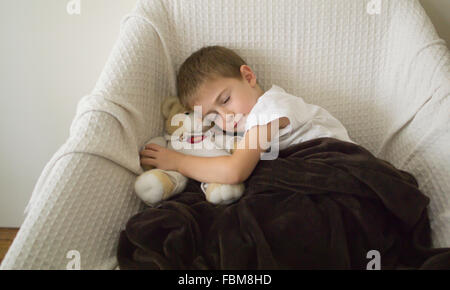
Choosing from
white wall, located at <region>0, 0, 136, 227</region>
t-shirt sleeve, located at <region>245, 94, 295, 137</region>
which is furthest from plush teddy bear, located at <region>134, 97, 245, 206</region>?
white wall, located at <region>0, 0, 136, 227</region>

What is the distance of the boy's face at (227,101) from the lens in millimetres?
945

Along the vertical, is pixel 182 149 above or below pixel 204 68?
below

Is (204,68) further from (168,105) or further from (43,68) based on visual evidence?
(43,68)

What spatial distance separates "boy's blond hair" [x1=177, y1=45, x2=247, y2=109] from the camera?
0.96 m

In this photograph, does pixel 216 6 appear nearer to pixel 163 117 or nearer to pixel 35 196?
pixel 163 117

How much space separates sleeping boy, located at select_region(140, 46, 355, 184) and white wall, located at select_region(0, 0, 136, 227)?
0.42 meters

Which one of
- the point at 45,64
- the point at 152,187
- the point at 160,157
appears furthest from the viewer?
the point at 45,64

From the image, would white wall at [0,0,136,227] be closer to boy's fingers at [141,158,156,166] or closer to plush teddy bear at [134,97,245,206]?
plush teddy bear at [134,97,245,206]

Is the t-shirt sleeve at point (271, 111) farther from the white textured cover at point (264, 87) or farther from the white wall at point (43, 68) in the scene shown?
the white wall at point (43, 68)

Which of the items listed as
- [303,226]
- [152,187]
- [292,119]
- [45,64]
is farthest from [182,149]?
[45,64]

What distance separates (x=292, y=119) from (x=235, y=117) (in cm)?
17

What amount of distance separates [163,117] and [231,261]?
580 millimetres

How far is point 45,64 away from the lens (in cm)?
124
